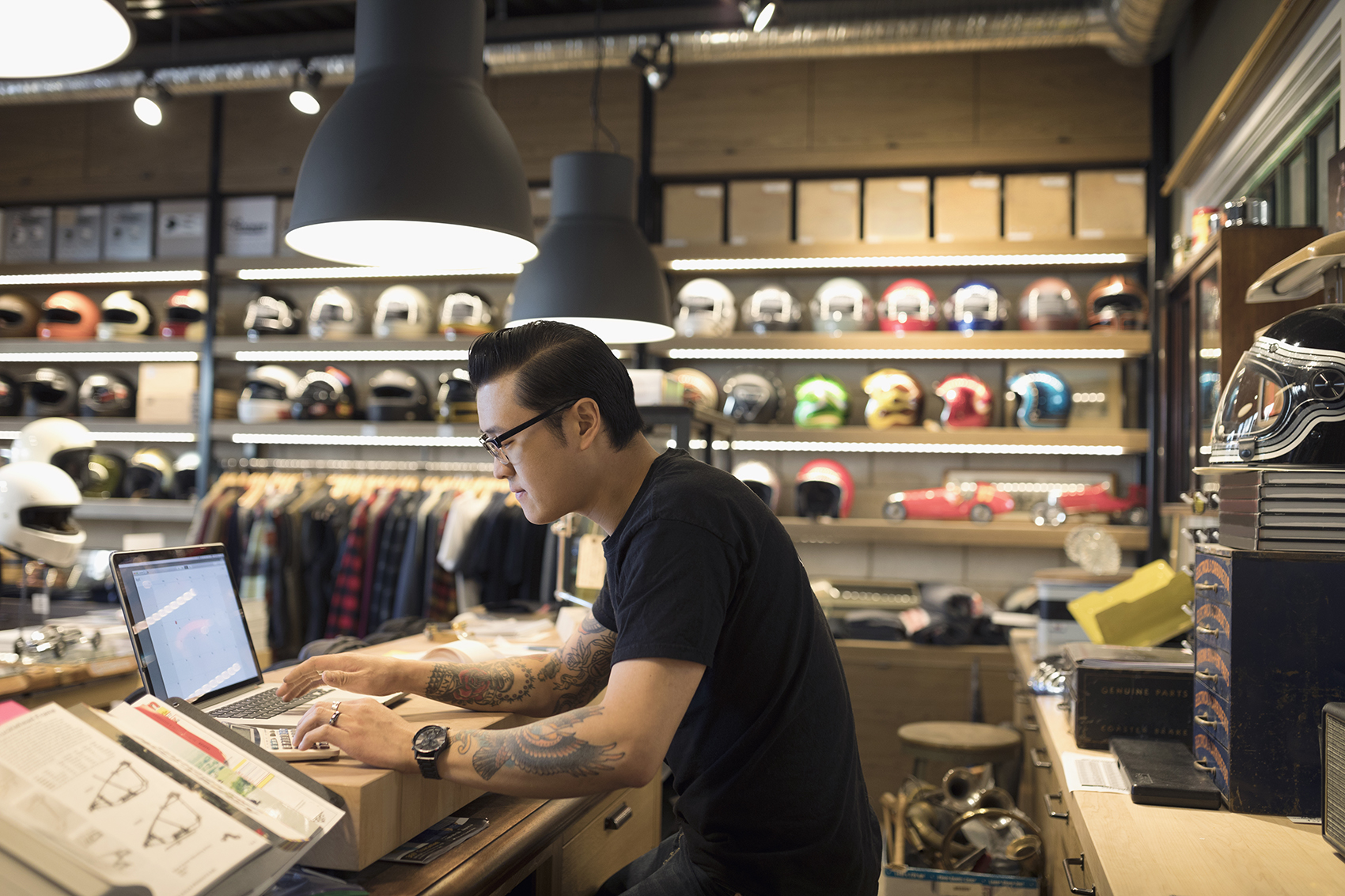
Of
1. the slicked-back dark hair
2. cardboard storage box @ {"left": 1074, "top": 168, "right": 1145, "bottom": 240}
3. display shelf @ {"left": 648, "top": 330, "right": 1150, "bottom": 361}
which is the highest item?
cardboard storage box @ {"left": 1074, "top": 168, "right": 1145, "bottom": 240}

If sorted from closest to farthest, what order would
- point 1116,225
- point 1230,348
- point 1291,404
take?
point 1291,404, point 1230,348, point 1116,225

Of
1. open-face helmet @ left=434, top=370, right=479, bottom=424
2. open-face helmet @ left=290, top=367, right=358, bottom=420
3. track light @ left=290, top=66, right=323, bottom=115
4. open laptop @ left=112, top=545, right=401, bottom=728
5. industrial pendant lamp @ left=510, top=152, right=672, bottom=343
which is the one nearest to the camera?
open laptop @ left=112, top=545, right=401, bottom=728

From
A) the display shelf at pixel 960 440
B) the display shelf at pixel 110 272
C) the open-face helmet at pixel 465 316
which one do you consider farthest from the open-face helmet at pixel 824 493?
the display shelf at pixel 110 272

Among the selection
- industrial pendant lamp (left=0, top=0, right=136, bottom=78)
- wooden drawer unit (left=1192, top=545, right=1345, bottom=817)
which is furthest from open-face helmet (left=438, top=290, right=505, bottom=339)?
wooden drawer unit (left=1192, top=545, right=1345, bottom=817)

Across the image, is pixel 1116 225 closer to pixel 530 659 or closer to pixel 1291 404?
pixel 1291 404

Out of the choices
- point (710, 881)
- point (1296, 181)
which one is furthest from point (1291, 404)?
point (1296, 181)

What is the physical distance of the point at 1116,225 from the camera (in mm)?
4680

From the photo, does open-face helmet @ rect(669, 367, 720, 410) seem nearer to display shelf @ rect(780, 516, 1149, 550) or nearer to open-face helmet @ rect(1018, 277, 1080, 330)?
display shelf @ rect(780, 516, 1149, 550)

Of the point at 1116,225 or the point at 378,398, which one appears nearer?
the point at 1116,225

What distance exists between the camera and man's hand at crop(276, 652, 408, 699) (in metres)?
1.64

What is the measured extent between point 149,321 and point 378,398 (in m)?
1.67

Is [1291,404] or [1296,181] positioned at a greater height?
[1296,181]

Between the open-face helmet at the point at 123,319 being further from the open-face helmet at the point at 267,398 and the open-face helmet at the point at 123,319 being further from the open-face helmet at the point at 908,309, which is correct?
the open-face helmet at the point at 908,309

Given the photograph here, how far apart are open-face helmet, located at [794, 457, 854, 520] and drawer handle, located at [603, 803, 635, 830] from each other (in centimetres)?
288
